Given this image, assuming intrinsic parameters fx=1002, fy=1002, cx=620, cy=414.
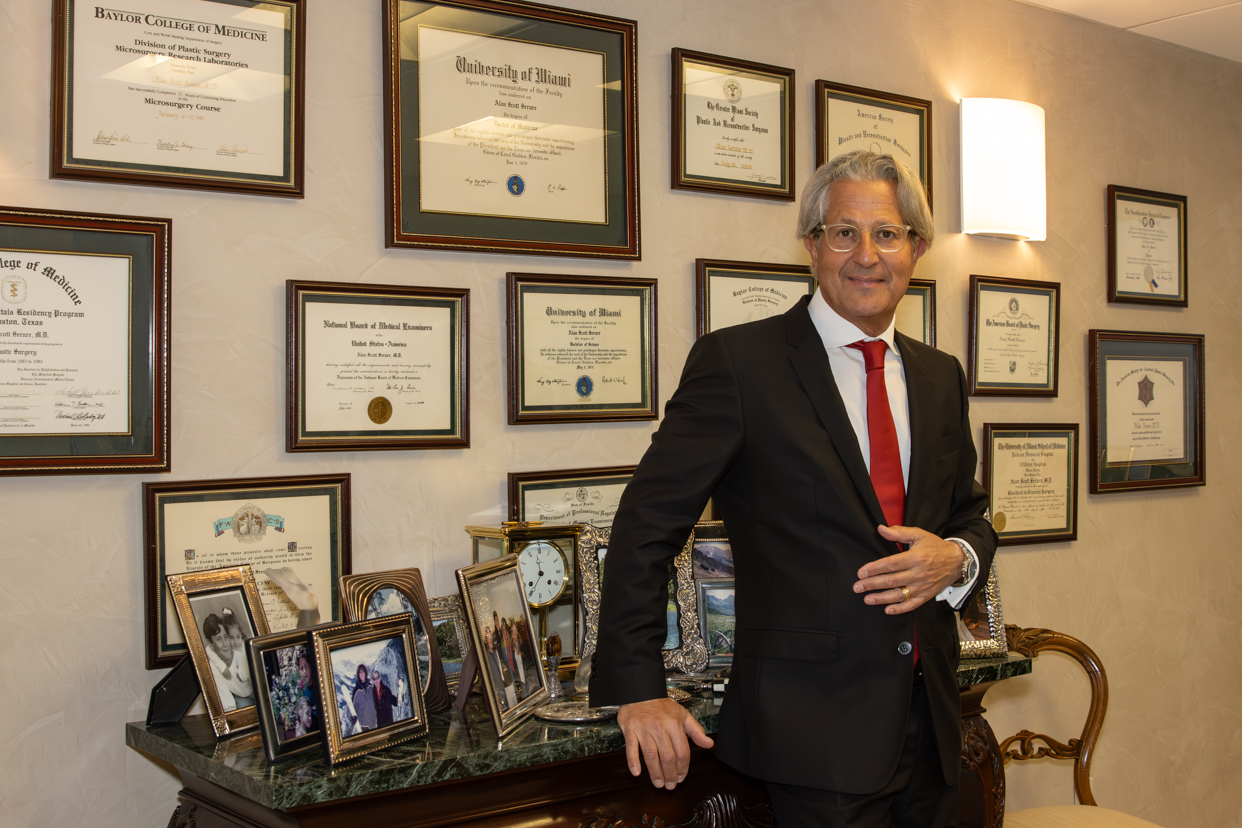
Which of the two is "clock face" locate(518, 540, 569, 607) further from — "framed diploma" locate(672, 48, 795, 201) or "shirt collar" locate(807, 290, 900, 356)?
"framed diploma" locate(672, 48, 795, 201)

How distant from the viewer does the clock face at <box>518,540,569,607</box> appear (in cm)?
211

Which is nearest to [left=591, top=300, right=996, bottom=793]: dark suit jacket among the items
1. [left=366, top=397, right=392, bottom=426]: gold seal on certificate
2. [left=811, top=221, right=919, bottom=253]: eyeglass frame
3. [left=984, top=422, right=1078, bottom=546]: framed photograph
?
[left=811, top=221, right=919, bottom=253]: eyeglass frame

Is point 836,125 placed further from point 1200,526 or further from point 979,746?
point 1200,526

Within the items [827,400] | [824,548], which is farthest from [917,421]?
[824,548]

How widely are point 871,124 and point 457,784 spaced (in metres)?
2.07

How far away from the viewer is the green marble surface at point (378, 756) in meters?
1.51

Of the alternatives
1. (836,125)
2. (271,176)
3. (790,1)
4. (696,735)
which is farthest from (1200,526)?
(271,176)

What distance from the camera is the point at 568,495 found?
232 centimetres

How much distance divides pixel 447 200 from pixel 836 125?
1.17 metres

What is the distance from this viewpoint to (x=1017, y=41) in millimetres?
3168

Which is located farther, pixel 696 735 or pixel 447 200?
pixel 447 200

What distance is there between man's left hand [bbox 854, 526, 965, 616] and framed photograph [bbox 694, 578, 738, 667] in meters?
0.58

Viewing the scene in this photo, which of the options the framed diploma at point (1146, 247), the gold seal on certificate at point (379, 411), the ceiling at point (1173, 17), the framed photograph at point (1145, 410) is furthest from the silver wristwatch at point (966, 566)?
the ceiling at point (1173, 17)

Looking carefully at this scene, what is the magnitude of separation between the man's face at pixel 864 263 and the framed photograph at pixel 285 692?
1.06 m
